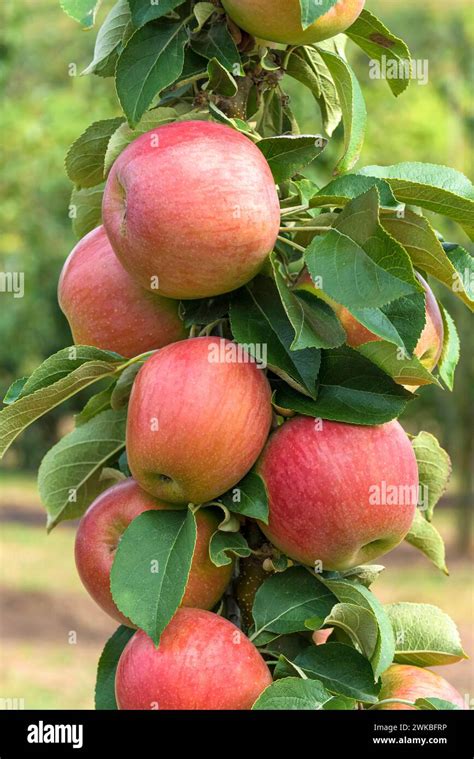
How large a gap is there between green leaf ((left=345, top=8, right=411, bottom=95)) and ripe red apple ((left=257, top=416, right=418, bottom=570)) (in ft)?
1.64

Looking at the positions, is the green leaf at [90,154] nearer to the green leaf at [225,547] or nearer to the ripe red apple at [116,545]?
the ripe red apple at [116,545]

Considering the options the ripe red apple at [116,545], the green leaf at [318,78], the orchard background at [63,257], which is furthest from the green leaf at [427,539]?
the orchard background at [63,257]

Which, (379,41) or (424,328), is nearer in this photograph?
(424,328)

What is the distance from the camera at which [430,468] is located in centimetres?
134

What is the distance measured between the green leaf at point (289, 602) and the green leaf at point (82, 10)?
70 centimetres

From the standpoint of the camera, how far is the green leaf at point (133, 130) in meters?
1.13

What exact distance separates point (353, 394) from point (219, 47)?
1.52 ft

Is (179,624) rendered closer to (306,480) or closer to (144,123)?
(306,480)

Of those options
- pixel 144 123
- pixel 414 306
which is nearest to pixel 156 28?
pixel 144 123

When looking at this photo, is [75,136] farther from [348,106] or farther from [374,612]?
[374,612]

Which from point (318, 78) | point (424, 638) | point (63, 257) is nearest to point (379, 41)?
point (318, 78)

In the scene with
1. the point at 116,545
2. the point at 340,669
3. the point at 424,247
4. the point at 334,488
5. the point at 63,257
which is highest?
the point at 424,247

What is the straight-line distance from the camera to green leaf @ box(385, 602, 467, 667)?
1213 millimetres

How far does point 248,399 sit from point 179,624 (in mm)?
268
